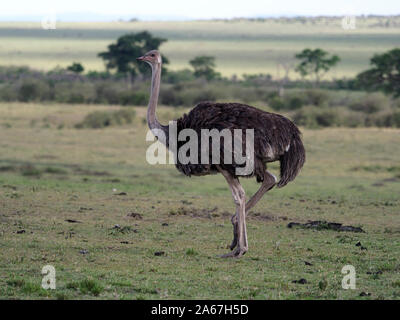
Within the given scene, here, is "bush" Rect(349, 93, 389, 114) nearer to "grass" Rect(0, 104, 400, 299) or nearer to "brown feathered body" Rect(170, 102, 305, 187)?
"grass" Rect(0, 104, 400, 299)

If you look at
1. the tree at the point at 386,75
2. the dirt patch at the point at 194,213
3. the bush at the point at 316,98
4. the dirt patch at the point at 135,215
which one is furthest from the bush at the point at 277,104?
the dirt patch at the point at 135,215

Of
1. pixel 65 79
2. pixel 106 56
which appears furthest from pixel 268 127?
pixel 65 79

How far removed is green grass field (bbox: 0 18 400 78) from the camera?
2594 inches

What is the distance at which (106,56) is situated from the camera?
44094 millimetres

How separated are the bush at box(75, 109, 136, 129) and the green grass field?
105 feet

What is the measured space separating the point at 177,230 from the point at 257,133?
2338mm

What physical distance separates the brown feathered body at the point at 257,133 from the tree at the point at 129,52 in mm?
34702

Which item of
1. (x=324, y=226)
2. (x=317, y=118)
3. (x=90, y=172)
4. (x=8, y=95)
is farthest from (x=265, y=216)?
(x=8, y=95)

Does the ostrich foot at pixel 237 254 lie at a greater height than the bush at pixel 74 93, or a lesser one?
lesser

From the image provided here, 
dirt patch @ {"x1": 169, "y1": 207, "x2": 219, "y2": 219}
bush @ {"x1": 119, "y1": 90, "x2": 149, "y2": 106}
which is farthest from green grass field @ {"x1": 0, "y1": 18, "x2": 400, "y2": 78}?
dirt patch @ {"x1": 169, "y1": 207, "x2": 219, "y2": 219}

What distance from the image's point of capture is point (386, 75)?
34.1 meters

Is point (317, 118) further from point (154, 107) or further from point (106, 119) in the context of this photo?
point (154, 107)

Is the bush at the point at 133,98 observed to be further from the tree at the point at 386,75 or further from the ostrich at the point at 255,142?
the ostrich at the point at 255,142

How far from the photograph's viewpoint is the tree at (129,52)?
43.2m
